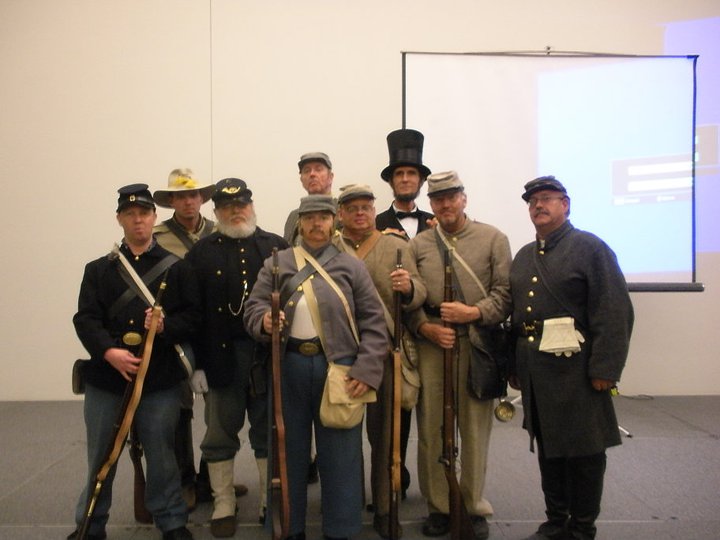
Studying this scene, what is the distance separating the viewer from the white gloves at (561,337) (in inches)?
95.9

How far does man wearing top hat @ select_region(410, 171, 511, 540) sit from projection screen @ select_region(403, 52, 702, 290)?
2184 mm

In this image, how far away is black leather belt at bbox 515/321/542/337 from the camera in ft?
8.33

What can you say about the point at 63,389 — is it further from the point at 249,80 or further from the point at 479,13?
the point at 479,13

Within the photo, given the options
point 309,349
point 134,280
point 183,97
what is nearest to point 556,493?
point 309,349

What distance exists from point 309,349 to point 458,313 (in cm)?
67

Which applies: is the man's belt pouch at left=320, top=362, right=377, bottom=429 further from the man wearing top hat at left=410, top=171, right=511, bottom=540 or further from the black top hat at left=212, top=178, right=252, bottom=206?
the black top hat at left=212, top=178, right=252, bottom=206

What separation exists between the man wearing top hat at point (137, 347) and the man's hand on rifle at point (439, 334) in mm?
1019

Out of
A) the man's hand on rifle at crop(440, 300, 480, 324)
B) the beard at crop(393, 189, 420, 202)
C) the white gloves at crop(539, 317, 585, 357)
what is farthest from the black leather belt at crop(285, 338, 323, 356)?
the beard at crop(393, 189, 420, 202)

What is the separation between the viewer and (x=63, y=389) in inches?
214

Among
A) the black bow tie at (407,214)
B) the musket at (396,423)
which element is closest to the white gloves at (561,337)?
the musket at (396,423)

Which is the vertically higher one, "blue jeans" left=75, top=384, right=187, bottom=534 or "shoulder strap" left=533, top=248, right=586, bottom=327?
"shoulder strap" left=533, top=248, right=586, bottom=327

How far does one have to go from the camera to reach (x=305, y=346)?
242cm

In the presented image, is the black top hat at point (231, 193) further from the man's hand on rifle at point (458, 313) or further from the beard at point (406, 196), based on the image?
the man's hand on rifle at point (458, 313)

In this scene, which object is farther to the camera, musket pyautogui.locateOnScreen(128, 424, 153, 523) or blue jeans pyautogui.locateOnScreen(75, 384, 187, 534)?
musket pyautogui.locateOnScreen(128, 424, 153, 523)
